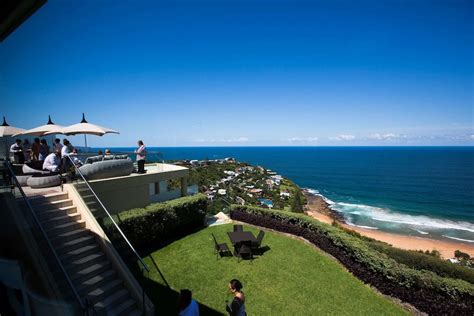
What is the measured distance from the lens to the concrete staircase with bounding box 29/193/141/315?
6639 mm

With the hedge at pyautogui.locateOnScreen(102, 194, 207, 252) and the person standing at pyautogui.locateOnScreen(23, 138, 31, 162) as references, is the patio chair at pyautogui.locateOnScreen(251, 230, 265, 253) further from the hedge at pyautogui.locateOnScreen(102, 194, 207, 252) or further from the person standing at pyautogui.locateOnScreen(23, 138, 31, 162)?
the person standing at pyautogui.locateOnScreen(23, 138, 31, 162)

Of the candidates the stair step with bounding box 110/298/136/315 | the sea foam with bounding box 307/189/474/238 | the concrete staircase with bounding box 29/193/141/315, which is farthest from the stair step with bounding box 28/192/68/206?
the sea foam with bounding box 307/189/474/238

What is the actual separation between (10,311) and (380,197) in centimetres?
6406

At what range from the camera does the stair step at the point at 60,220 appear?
7470mm

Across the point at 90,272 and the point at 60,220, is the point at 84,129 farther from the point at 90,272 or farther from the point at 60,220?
the point at 90,272

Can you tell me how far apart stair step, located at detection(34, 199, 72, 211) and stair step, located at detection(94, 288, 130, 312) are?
3.79 meters

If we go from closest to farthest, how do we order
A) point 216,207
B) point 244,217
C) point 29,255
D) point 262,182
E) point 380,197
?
point 29,255
point 244,217
point 216,207
point 262,182
point 380,197

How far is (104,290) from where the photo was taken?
6805 millimetres

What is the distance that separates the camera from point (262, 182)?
5025cm

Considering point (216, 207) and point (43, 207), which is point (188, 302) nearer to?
point (43, 207)

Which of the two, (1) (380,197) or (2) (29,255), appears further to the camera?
(1) (380,197)

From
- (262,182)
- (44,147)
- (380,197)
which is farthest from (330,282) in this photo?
(380,197)

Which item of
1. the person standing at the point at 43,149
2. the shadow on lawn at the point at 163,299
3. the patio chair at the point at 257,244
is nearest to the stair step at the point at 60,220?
the shadow on lawn at the point at 163,299

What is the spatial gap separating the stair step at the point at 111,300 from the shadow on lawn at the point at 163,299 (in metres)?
0.60
